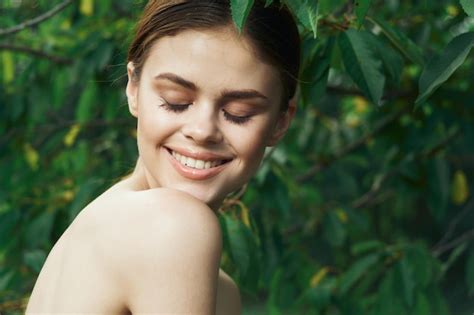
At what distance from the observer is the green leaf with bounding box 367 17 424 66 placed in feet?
6.91

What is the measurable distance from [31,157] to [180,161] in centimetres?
240

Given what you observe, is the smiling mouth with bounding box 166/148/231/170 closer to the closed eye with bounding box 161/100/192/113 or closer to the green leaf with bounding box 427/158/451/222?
the closed eye with bounding box 161/100/192/113

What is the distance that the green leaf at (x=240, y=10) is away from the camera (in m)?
1.49

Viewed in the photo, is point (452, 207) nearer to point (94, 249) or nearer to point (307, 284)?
point (307, 284)

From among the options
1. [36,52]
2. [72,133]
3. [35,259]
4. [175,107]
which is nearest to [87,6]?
[36,52]

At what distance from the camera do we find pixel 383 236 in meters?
6.17

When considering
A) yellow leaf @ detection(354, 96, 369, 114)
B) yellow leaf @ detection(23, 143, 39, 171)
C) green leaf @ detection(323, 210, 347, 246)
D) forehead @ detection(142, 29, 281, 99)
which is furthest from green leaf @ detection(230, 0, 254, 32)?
yellow leaf @ detection(354, 96, 369, 114)

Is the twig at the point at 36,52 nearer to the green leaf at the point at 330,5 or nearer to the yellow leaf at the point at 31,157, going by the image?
the yellow leaf at the point at 31,157

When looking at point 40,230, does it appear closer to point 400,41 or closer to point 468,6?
point 400,41

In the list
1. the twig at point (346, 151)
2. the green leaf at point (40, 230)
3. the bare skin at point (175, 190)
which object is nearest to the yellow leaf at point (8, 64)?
the green leaf at point (40, 230)

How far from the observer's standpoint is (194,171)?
5.27ft

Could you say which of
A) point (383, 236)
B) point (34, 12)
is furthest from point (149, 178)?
point (383, 236)

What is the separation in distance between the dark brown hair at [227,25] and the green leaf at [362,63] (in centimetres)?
29

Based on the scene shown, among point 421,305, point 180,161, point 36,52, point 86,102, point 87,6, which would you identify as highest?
point 180,161
